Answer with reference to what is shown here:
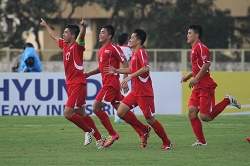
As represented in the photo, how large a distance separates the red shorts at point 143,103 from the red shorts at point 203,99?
2.95ft

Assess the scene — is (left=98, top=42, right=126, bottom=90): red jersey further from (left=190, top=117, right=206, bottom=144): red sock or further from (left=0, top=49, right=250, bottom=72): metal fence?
(left=0, top=49, right=250, bottom=72): metal fence

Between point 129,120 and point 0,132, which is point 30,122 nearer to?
point 0,132

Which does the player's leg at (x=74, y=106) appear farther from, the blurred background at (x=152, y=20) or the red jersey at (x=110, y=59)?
the blurred background at (x=152, y=20)

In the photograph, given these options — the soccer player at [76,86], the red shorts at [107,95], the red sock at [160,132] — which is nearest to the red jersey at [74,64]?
the soccer player at [76,86]

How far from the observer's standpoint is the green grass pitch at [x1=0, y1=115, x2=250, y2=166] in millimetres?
13617

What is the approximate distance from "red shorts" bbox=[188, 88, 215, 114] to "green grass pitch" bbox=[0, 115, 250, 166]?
65cm

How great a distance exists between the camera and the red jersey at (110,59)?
54.1ft

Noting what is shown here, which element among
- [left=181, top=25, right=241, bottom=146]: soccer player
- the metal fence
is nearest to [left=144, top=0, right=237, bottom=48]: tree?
the metal fence

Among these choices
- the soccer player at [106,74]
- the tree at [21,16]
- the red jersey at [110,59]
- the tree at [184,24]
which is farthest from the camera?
the tree at [21,16]

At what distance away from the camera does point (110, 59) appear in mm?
16531

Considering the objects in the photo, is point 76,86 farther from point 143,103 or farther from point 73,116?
point 143,103

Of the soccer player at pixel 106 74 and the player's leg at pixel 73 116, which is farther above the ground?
the soccer player at pixel 106 74

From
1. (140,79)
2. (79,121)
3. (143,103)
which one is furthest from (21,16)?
(143,103)

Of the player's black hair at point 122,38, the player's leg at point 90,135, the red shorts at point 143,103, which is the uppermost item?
the player's black hair at point 122,38
